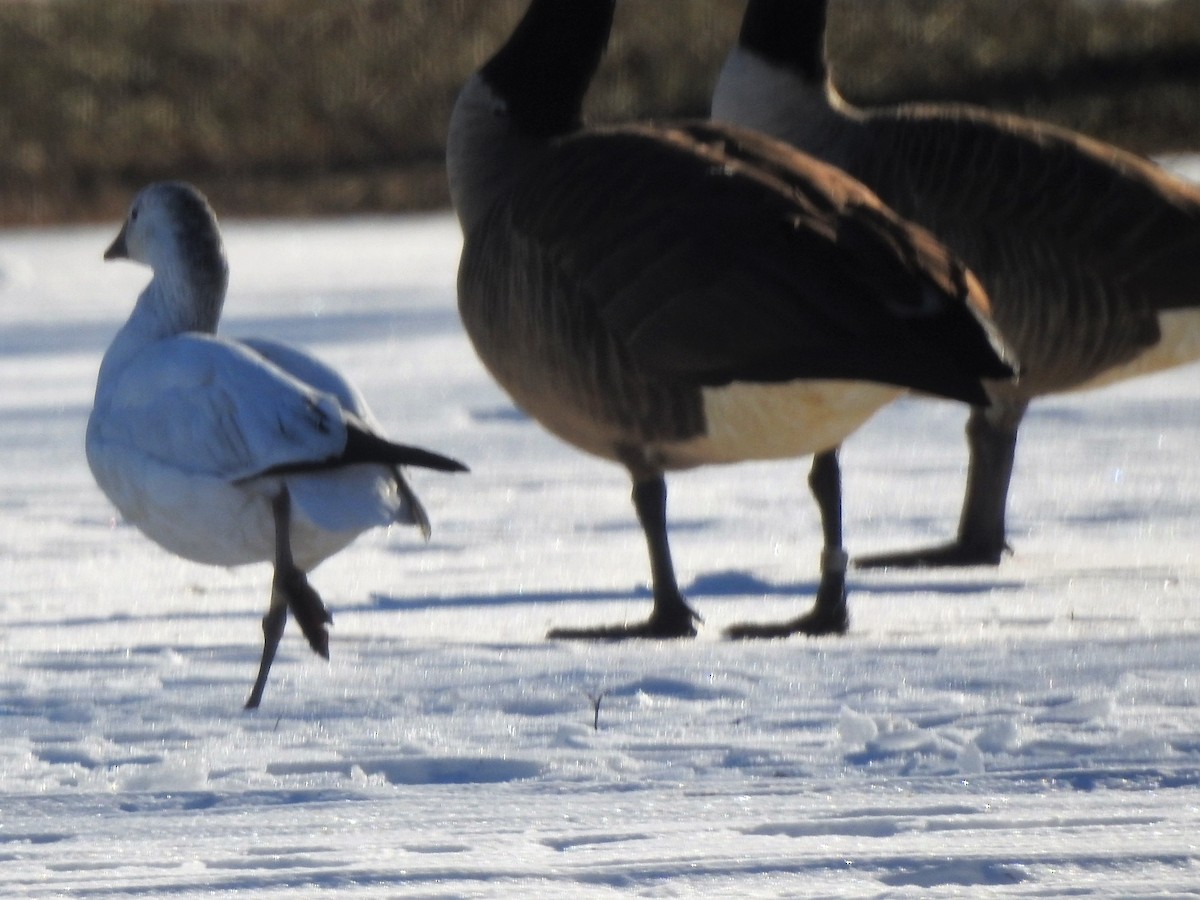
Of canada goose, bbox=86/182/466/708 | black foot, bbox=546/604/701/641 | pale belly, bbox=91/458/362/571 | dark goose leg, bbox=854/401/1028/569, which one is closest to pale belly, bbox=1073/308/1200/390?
dark goose leg, bbox=854/401/1028/569

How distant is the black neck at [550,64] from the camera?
5.14m

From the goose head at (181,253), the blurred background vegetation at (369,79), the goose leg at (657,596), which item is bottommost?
the blurred background vegetation at (369,79)

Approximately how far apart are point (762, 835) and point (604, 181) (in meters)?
1.87

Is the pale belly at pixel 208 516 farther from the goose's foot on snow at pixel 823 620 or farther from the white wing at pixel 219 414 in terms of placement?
the goose's foot on snow at pixel 823 620

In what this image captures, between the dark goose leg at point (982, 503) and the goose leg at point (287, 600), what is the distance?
71.0 inches

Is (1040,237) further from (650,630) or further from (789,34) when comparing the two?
(650,630)

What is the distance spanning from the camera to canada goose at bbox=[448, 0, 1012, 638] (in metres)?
4.00

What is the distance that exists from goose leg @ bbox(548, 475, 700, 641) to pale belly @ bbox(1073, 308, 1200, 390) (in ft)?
4.98

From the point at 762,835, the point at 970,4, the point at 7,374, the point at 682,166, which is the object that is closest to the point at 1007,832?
the point at 762,835

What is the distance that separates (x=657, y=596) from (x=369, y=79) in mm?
14201

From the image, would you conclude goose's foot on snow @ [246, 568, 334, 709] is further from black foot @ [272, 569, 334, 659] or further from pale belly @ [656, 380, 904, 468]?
pale belly @ [656, 380, 904, 468]

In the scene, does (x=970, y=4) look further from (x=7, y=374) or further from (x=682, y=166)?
(x=682, y=166)

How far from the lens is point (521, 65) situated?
5176mm

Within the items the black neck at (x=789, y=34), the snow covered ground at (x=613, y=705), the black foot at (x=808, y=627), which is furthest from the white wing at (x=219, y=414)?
the black neck at (x=789, y=34)
